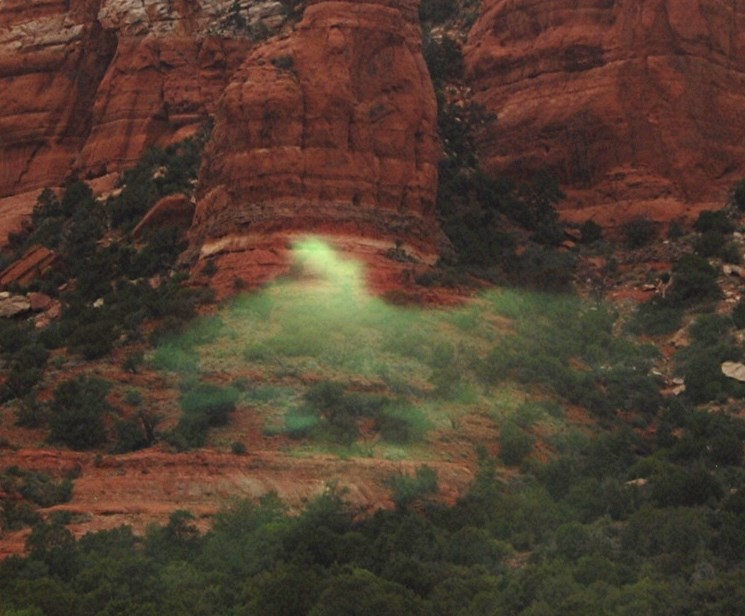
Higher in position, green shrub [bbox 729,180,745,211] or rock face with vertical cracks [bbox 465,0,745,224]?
rock face with vertical cracks [bbox 465,0,745,224]

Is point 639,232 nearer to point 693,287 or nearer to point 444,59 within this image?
point 693,287

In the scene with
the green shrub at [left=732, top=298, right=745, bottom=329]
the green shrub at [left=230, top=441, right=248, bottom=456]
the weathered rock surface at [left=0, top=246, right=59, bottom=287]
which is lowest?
the weathered rock surface at [left=0, top=246, right=59, bottom=287]

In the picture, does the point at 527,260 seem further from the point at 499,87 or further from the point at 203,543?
the point at 203,543

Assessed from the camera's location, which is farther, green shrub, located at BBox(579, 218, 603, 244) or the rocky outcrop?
Answer: the rocky outcrop

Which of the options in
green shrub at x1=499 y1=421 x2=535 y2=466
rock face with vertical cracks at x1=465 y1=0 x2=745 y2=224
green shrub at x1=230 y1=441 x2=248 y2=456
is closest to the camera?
green shrub at x1=230 y1=441 x2=248 y2=456


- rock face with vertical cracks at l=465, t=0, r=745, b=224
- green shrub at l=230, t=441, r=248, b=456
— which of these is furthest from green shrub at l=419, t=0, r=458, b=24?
green shrub at l=230, t=441, r=248, b=456

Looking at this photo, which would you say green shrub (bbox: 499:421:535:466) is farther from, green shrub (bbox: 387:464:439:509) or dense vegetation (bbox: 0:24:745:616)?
green shrub (bbox: 387:464:439:509)

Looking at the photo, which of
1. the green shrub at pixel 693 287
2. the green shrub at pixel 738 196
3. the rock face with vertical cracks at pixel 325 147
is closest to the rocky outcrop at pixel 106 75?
the rock face with vertical cracks at pixel 325 147

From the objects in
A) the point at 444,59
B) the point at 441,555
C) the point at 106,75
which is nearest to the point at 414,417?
the point at 441,555

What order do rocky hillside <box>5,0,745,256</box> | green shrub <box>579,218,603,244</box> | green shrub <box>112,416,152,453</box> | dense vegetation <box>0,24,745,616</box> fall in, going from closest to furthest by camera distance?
dense vegetation <box>0,24,745,616</box>
green shrub <box>112,416,152,453</box>
rocky hillside <box>5,0,745,256</box>
green shrub <box>579,218,603,244</box>
